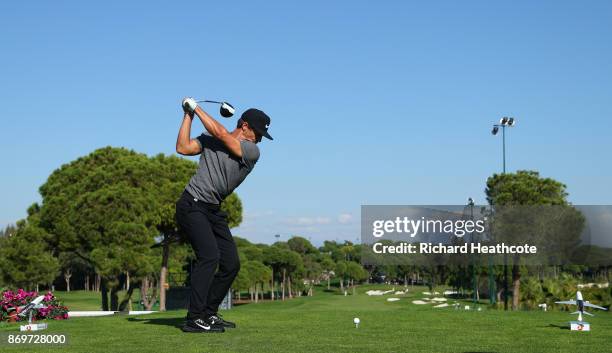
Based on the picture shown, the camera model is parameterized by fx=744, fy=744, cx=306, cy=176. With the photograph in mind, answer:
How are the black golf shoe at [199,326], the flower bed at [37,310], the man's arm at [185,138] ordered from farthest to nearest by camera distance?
the flower bed at [37,310] → the black golf shoe at [199,326] → the man's arm at [185,138]

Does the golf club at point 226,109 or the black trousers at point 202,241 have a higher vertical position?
the golf club at point 226,109

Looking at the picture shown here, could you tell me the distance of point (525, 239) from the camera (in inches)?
1834

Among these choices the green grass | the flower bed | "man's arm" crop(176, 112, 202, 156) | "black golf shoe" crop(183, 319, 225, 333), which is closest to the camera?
the green grass

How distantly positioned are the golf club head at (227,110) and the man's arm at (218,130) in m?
0.45

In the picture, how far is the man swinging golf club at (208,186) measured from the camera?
28.3 ft

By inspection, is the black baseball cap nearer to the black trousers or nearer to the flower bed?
the black trousers

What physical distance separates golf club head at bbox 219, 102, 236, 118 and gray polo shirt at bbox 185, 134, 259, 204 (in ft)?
1.09

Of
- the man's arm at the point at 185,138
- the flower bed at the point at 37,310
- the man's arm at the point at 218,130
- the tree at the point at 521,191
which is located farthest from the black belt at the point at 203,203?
the tree at the point at 521,191

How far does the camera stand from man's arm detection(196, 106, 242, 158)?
27.3 ft

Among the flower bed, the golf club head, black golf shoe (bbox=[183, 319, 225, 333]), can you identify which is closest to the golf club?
the golf club head

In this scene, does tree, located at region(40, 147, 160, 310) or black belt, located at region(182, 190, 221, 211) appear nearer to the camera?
black belt, located at region(182, 190, 221, 211)

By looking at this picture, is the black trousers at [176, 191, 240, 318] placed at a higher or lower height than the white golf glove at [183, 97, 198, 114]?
lower

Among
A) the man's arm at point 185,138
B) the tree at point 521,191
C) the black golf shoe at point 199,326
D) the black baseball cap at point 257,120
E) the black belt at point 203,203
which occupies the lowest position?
the black golf shoe at point 199,326

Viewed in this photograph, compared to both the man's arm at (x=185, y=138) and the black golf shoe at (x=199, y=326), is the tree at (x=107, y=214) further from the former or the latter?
the man's arm at (x=185, y=138)
